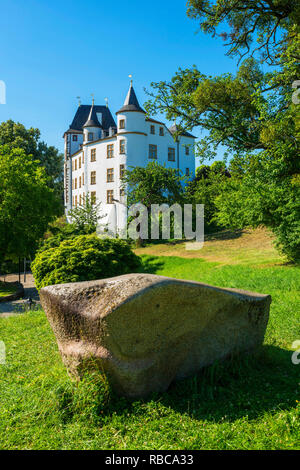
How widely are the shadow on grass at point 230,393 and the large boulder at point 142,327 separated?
137mm

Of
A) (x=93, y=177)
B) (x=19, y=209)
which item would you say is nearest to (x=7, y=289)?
(x=19, y=209)

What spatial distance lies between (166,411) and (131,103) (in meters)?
41.8

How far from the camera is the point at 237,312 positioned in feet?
15.9

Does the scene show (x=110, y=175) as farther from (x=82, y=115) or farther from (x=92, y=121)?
(x=82, y=115)

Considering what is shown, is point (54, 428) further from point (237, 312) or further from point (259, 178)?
point (259, 178)

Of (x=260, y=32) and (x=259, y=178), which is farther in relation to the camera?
(x=260, y=32)

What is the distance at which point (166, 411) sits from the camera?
3910 millimetres

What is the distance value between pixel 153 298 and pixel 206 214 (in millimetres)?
30935

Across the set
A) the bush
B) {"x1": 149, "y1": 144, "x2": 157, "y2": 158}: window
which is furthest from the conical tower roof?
the bush

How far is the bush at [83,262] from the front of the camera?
1109 cm

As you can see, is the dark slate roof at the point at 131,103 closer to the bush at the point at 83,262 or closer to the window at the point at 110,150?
the window at the point at 110,150

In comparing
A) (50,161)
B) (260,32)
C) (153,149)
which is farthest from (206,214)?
(50,161)

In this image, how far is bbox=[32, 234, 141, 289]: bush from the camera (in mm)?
11086
